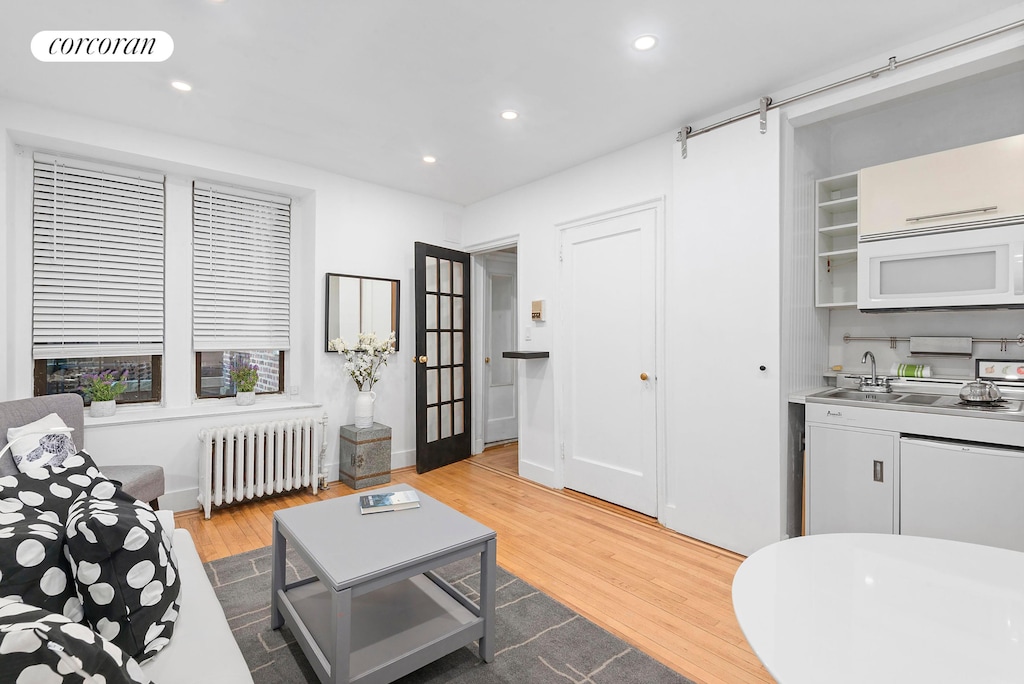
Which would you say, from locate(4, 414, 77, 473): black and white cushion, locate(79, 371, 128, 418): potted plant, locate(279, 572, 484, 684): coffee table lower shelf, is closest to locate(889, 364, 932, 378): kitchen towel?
locate(279, 572, 484, 684): coffee table lower shelf

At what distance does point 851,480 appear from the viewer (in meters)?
2.56

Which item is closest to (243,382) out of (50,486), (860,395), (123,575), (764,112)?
(50,486)

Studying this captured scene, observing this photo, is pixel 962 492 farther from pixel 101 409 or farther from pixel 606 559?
pixel 101 409


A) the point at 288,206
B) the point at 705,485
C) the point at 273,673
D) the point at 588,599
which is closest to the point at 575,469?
the point at 705,485

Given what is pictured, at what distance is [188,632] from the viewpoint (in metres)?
1.31

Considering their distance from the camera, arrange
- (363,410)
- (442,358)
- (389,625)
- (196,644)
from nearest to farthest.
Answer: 1. (196,644)
2. (389,625)
3. (363,410)
4. (442,358)

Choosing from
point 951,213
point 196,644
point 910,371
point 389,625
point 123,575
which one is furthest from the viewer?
point 910,371

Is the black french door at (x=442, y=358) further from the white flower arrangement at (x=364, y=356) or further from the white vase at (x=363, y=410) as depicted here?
the white vase at (x=363, y=410)

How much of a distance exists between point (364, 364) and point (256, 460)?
1.09 metres

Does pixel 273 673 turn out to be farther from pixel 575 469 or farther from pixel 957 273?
pixel 957 273

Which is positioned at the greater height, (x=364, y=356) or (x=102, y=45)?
(x=102, y=45)

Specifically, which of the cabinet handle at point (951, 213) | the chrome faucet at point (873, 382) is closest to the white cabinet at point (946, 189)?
the cabinet handle at point (951, 213)

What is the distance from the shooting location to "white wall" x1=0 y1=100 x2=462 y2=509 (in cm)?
301

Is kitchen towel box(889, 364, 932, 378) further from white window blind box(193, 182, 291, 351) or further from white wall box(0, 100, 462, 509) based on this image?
white window blind box(193, 182, 291, 351)
